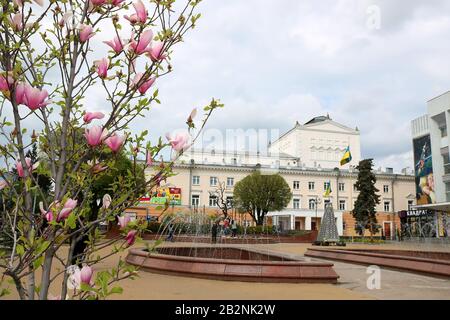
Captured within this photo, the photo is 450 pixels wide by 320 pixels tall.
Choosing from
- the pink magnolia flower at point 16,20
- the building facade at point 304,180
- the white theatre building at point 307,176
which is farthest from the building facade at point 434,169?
the pink magnolia flower at point 16,20

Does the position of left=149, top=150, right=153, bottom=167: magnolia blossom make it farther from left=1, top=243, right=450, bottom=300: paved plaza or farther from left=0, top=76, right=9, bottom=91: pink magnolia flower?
left=1, top=243, right=450, bottom=300: paved plaza

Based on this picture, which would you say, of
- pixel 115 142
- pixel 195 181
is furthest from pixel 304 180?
pixel 115 142

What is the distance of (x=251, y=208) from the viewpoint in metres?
44.9

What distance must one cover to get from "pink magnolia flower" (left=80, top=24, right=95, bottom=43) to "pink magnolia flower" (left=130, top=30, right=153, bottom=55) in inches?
9.2

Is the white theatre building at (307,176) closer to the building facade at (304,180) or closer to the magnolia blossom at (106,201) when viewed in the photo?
the building facade at (304,180)

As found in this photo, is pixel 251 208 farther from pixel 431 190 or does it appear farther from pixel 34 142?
pixel 34 142

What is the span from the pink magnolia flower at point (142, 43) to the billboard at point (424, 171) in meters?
41.9

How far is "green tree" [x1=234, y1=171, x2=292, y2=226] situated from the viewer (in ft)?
144

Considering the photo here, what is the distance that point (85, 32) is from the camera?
7.60 ft

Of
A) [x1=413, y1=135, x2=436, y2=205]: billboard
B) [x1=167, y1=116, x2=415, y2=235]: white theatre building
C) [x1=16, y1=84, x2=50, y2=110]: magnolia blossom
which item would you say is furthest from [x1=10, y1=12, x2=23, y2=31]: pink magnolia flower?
[x1=167, y1=116, x2=415, y2=235]: white theatre building

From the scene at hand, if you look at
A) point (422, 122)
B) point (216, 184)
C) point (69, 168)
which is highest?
point (422, 122)
